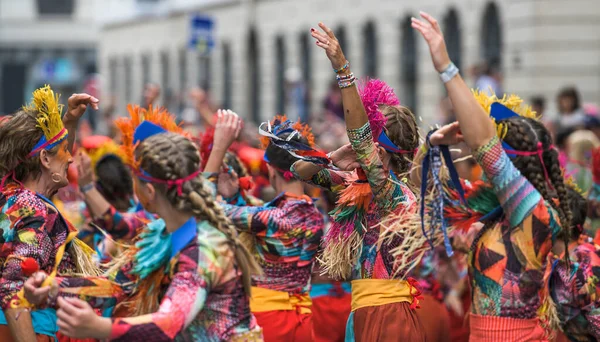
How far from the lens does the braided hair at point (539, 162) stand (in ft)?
15.5

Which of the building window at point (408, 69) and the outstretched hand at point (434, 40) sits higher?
the outstretched hand at point (434, 40)

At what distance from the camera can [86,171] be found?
7086 millimetres

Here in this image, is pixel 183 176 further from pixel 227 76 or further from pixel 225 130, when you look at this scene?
pixel 227 76

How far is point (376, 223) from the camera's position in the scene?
533cm

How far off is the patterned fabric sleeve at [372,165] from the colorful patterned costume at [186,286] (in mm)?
1120

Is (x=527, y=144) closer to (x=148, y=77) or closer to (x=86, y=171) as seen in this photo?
(x=86, y=171)

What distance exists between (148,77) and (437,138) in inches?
1498

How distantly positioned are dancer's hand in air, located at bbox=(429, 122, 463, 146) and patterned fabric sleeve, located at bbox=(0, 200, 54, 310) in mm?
1778

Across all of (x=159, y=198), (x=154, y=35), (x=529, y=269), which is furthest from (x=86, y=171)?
(x=154, y=35)

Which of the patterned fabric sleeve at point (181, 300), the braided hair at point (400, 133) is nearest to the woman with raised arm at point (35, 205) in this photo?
the patterned fabric sleeve at point (181, 300)

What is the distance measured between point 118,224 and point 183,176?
9.96ft

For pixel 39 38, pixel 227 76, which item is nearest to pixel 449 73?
pixel 227 76

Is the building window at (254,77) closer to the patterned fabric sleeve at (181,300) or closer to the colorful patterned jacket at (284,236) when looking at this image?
the colorful patterned jacket at (284,236)

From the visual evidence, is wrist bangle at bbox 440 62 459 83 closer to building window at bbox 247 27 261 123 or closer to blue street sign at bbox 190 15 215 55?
blue street sign at bbox 190 15 215 55
